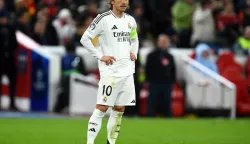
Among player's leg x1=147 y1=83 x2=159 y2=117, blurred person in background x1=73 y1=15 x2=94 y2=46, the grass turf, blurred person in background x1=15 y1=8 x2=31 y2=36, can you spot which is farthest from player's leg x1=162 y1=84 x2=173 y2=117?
blurred person in background x1=15 y1=8 x2=31 y2=36

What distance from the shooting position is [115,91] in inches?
497

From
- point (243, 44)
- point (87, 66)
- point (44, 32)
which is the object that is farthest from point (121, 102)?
point (44, 32)

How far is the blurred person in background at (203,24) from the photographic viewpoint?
24375 mm

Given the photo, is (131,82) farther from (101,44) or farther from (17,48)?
(17,48)

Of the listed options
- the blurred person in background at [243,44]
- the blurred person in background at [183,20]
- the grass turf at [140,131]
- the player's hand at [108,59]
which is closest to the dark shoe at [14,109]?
the grass turf at [140,131]

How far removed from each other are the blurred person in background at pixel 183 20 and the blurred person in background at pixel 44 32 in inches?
139

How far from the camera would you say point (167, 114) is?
22.4 m

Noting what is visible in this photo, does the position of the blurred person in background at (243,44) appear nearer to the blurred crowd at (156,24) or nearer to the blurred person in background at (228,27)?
the blurred crowd at (156,24)

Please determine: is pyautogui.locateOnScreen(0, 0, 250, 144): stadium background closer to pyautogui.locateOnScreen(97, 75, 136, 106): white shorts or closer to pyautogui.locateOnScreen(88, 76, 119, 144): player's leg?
pyautogui.locateOnScreen(97, 75, 136, 106): white shorts

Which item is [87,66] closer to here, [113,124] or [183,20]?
[183,20]

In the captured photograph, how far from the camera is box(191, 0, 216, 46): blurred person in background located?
80.0 feet

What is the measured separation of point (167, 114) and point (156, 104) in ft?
1.32

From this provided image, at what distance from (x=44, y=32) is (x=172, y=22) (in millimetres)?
3832

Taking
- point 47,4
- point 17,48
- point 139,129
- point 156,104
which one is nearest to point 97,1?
point 47,4
